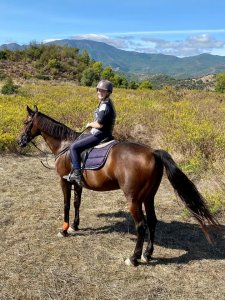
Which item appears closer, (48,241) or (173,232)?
(48,241)

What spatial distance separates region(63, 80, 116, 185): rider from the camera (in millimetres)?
5895

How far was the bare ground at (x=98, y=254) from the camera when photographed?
5.12 m

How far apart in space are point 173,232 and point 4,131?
27.0ft

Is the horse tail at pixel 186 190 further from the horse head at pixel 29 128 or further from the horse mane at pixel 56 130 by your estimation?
the horse head at pixel 29 128

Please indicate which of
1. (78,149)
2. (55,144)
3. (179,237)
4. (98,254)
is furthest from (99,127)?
(179,237)

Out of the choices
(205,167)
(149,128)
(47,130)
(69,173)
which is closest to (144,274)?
(69,173)

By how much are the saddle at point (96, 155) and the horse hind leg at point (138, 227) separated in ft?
2.86

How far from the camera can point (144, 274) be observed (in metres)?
5.60

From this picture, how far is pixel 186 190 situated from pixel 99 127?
5.59ft

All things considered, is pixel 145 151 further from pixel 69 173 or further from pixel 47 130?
pixel 47 130

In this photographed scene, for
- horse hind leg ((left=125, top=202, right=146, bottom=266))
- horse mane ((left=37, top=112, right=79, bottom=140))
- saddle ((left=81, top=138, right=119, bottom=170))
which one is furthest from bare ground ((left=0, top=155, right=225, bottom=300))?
horse mane ((left=37, top=112, right=79, bottom=140))

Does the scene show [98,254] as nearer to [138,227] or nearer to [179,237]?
[138,227]

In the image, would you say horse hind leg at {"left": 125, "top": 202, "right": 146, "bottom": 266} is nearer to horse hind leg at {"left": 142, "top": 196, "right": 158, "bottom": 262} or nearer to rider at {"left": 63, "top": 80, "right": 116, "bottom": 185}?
horse hind leg at {"left": 142, "top": 196, "right": 158, "bottom": 262}

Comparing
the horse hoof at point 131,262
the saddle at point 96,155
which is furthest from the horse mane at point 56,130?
the horse hoof at point 131,262
